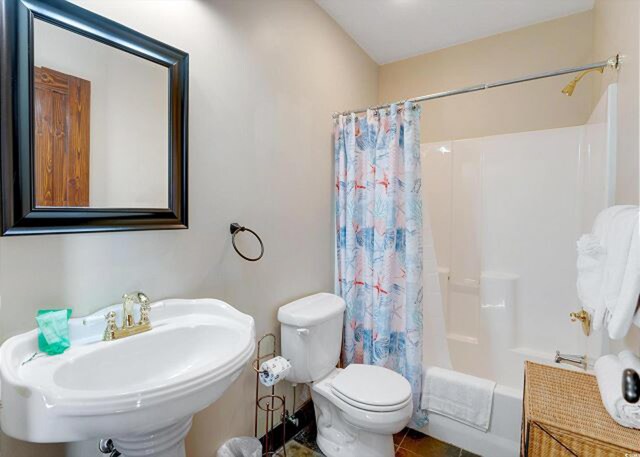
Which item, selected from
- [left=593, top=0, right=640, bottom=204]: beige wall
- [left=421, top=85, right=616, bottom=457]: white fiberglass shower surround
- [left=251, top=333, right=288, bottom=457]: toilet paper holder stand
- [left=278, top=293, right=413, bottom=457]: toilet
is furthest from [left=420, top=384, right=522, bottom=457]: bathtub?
[left=593, top=0, right=640, bottom=204]: beige wall

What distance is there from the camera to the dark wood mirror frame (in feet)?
2.81

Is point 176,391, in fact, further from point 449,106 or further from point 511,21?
point 511,21

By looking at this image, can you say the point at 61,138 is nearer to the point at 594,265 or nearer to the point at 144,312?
the point at 144,312

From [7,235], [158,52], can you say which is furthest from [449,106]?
[7,235]

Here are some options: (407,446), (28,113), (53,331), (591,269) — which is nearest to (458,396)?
(407,446)

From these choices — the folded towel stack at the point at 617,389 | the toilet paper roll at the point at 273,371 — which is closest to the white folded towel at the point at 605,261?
the folded towel stack at the point at 617,389

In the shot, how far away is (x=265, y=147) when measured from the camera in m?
1.68

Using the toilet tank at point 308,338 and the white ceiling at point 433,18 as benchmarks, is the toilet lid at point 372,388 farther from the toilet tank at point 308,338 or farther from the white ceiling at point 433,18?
the white ceiling at point 433,18

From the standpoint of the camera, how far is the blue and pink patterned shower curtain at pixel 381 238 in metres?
1.90

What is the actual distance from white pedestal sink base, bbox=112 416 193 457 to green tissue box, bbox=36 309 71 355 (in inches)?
12.7

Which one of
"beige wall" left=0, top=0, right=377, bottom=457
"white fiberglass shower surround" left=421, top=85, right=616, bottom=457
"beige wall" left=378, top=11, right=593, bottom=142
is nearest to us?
"beige wall" left=0, top=0, right=377, bottom=457

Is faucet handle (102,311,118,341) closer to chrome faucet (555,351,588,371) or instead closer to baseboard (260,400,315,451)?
baseboard (260,400,315,451)

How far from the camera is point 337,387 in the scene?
162cm

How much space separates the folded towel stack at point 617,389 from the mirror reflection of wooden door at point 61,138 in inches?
69.9
